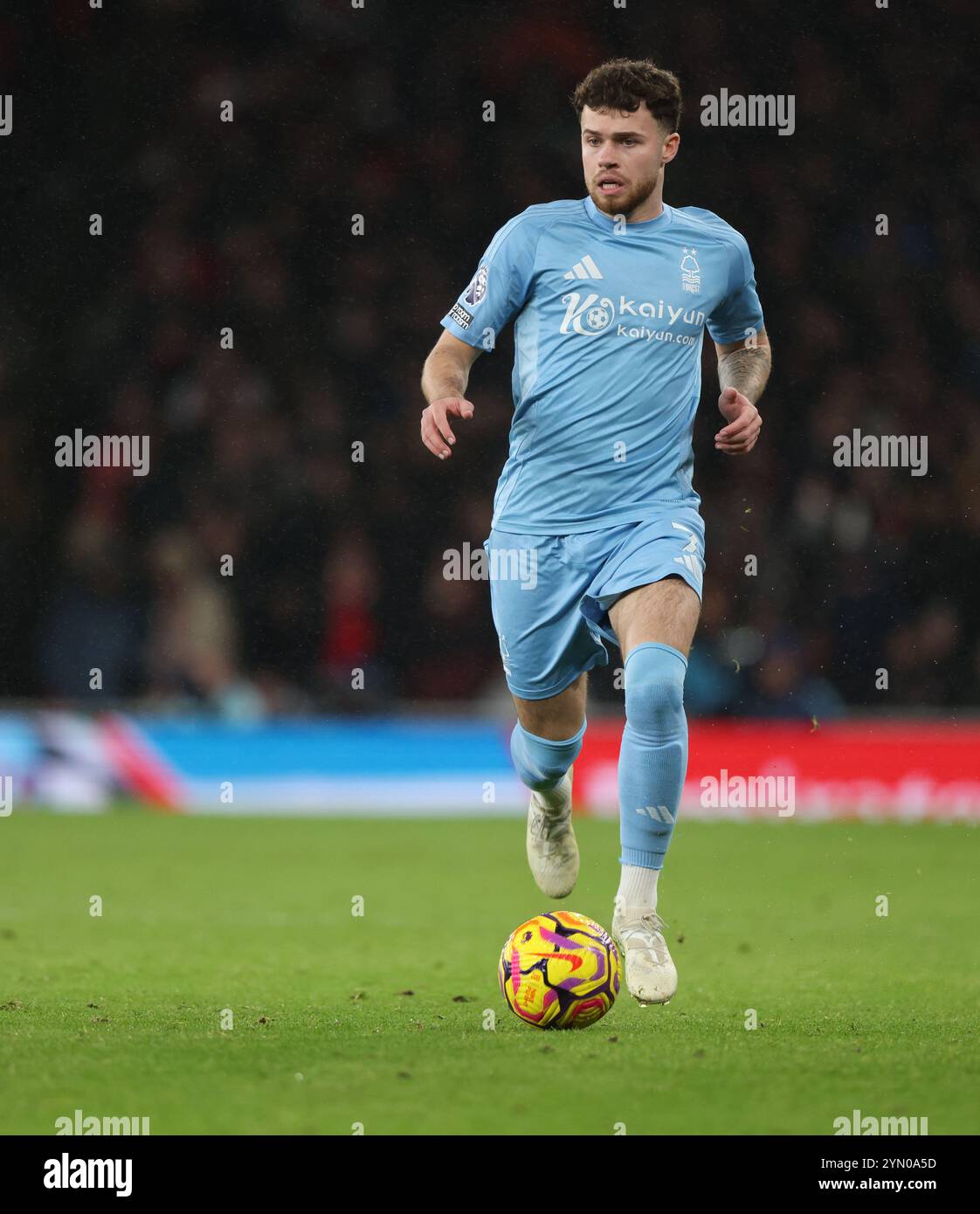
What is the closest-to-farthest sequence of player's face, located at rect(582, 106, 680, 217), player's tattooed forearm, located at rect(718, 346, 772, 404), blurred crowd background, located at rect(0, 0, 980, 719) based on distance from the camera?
player's face, located at rect(582, 106, 680, 217) < player's tattooed forearm, located at rect(718, 346, 772, 404) < blurred crowd background, located at rect(0, 0, 980, 719)

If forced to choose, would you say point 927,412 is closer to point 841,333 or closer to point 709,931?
point 841,333

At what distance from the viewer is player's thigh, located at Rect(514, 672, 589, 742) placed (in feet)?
21.1

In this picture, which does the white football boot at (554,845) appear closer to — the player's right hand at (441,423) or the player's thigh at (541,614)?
the player's thigh at (541,614)

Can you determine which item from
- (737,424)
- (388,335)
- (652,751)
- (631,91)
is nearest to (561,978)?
(652,751)

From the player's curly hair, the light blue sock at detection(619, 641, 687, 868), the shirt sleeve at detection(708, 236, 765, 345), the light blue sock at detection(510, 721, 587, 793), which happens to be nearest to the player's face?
the player's curly hair

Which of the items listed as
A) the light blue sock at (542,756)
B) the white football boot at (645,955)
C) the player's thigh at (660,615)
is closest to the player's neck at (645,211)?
the player's thigh at (660,615)

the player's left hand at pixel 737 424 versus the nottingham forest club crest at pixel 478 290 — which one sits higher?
the nottingham forest club crest at pixel 478 290

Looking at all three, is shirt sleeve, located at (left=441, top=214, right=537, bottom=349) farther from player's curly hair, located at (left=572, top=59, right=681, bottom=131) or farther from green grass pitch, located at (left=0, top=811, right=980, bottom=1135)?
green grass pitch, located at (left=0, top=811, right=980, bottom=1135)

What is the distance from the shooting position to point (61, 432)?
49.8 ft

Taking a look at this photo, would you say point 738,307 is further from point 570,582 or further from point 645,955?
point 645,955

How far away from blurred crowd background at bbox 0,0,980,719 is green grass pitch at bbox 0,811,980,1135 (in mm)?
2328

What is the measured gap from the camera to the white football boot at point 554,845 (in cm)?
673

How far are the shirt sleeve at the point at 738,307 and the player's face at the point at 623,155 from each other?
40 cm

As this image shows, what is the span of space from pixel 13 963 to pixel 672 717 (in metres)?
2.91
